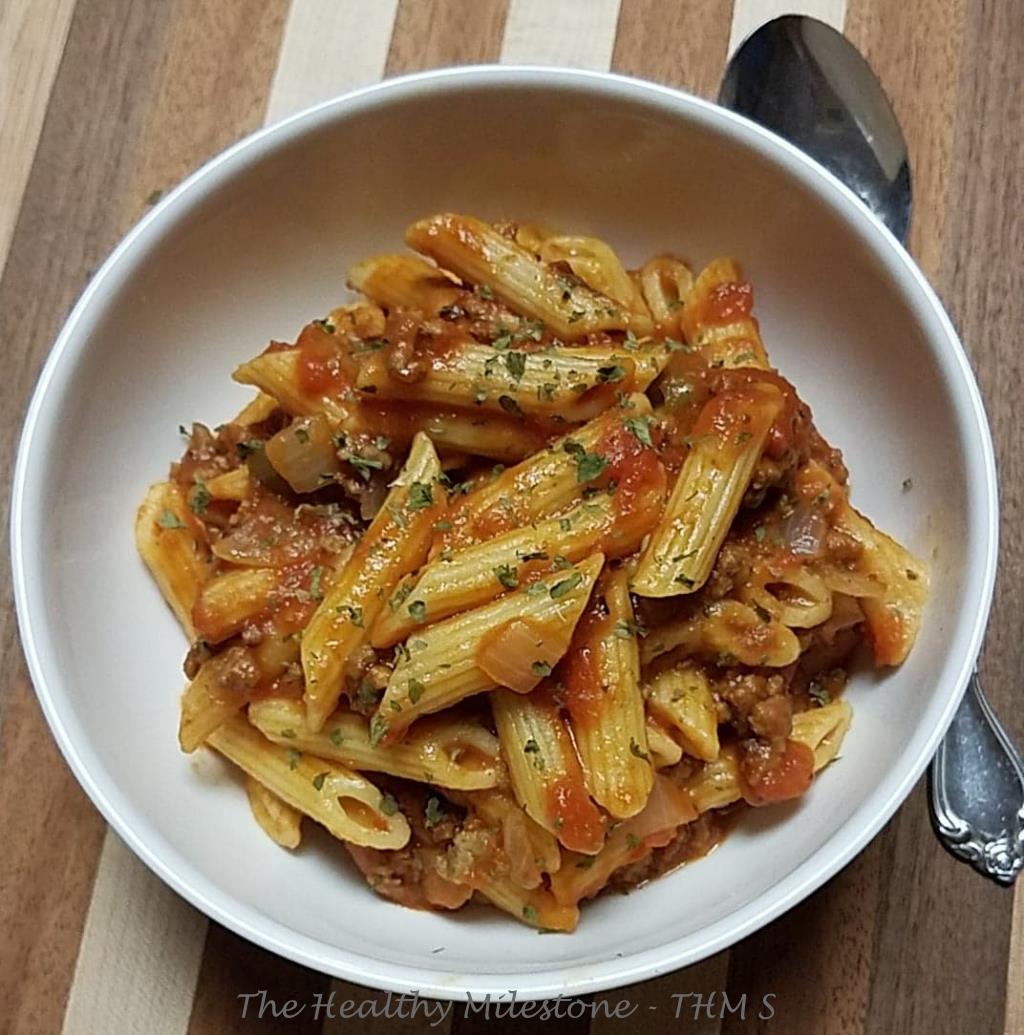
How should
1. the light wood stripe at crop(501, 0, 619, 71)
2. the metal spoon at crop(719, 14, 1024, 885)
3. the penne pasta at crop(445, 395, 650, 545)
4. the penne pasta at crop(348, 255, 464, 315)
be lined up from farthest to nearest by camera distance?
the light wood stripe at crop(501, 0, 619, 71), the metal spoon at crop(719, 14, 1024, 885), the penne pasta at crop(348, 255, 464, 315), the penne pasta at crop(445, 395, 650, 545)

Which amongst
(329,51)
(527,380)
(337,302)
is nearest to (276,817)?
(527,380)

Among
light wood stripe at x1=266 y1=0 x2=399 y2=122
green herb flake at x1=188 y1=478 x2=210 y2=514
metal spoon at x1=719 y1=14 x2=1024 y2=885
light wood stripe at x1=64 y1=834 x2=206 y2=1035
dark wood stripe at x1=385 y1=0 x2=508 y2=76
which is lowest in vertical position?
light wood stripe at x1=64 y1=834 x2=206 y2=1035

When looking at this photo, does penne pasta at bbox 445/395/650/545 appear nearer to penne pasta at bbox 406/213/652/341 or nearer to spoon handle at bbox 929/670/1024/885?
penne pasta at bbox 406/213/652/341

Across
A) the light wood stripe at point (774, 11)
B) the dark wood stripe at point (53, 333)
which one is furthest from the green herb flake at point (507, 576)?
the light wood stripe at point (774, 11)

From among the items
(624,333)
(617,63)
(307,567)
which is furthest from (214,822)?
(617,63)

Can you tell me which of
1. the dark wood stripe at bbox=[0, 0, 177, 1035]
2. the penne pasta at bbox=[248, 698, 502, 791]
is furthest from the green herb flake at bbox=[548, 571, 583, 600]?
the dark wood stripe at bbox=[0, 0, 177, 1035]

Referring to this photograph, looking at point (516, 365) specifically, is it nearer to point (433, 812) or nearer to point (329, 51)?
point (433, 812)
